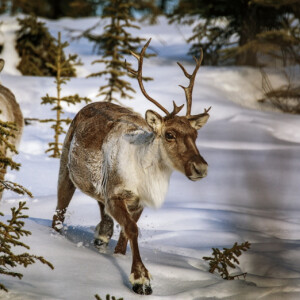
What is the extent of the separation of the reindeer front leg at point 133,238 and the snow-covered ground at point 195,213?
104 millimetres

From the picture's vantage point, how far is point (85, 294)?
12.1 ft

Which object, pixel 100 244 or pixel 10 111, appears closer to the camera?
pixel 100 244

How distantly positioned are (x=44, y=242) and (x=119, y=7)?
28.6ft

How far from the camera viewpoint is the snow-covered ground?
137 inches

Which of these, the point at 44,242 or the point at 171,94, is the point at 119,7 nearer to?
the point at 171,94

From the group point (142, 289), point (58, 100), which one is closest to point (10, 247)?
point (142, 289)

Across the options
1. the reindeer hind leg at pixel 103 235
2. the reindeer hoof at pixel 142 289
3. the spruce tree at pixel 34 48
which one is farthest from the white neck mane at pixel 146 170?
the spruce tree at pixel 34 48

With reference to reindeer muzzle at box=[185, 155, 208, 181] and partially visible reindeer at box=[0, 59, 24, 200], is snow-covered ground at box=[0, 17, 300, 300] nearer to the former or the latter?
reindeer muzzle at box=[185, 155, 208, 181]

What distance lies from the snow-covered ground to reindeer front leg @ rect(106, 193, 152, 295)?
10 cm

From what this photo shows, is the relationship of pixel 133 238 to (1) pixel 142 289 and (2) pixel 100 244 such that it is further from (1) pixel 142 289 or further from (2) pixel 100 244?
(2) pixel 100 244

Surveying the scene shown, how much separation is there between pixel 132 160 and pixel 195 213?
8.75 feet

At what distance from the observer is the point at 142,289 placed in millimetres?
4039

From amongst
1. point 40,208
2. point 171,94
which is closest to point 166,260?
point 40,208

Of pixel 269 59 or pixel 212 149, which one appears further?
pixel 212 149
